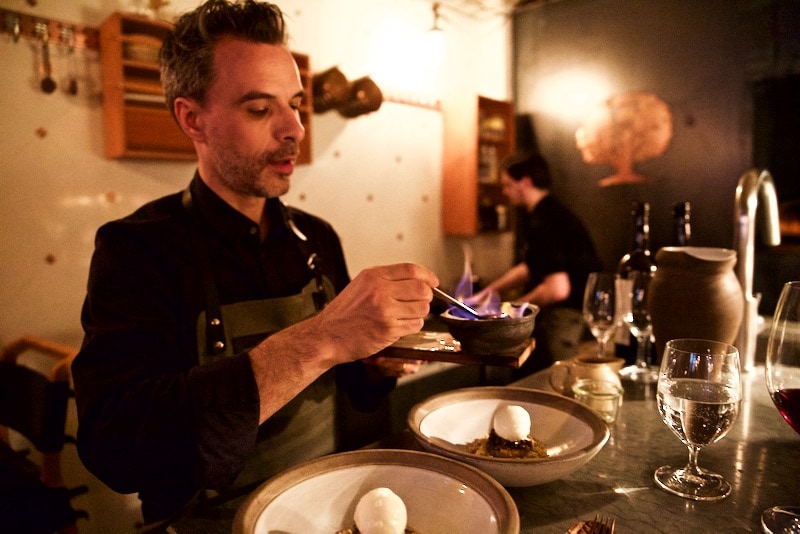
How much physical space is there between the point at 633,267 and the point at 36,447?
2150 mm

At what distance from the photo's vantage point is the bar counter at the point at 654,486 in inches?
32.7

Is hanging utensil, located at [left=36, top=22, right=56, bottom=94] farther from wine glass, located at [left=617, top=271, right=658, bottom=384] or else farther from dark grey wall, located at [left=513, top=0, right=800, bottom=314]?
dark grey wall, located at [left=513, top=0, right=800, bottom=314]

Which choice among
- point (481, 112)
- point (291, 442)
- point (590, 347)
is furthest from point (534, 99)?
point (291, 442)

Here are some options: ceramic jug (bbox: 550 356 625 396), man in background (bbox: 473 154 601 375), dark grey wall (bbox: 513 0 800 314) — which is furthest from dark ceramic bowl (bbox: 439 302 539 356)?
dark grey wall (bbox: 513 0 800 314)

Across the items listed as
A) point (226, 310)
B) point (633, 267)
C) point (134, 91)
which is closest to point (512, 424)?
point (226, 310)

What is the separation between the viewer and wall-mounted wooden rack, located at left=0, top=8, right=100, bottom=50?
233 cm

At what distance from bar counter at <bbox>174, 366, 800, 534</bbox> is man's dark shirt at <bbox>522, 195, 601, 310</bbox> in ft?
7.81

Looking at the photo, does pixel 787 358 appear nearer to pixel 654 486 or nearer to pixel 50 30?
pixel 654 486

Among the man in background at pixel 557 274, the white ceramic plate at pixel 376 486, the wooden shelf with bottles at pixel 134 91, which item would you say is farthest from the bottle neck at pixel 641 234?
the wooden shelf with bottles at pixel 134 91

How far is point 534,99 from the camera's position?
493 cm

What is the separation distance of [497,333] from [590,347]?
1.10 meters

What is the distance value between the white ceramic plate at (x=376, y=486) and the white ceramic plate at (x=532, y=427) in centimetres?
8

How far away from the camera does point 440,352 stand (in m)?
1.06

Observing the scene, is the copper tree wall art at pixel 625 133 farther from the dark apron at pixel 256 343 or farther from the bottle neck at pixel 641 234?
the dark apron at pixel 256 343
